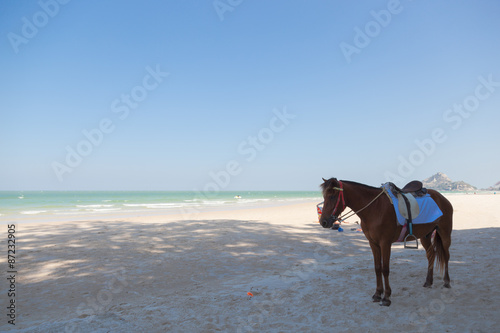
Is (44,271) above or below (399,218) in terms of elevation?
below

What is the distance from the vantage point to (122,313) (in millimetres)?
4270

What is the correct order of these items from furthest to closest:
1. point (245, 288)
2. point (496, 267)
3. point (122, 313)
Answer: point (496, 267) < point (245, 288) < point (122, 313)

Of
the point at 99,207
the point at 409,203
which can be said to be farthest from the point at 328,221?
the point at 99,207

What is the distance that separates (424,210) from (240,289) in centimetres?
357

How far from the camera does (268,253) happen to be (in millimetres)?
8461

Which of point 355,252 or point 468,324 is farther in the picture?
point 355,252

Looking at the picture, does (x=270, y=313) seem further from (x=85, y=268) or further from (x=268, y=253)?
(x=85, y=268)

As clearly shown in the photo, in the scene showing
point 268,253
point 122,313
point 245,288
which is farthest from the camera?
point 268,253

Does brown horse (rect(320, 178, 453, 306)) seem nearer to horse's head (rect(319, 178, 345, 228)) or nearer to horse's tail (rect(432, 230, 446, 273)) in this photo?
horse's head (rect(319, 178, 345, 228))

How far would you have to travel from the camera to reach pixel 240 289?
5266mm

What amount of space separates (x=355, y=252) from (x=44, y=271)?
27.2 ft

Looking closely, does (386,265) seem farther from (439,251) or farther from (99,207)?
(99,207)

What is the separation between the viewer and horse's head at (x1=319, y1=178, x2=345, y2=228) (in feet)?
14.4

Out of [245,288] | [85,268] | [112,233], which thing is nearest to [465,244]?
[245,288]
